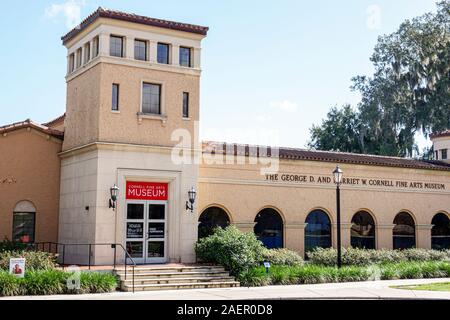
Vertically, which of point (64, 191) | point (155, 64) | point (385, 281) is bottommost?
point (385, 281)

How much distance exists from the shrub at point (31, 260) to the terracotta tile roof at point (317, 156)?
25.4ft

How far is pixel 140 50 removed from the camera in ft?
81.5

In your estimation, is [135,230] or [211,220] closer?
[135,230]

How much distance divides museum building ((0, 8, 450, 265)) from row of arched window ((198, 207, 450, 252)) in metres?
0.07

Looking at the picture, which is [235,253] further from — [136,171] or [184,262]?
[136,171]

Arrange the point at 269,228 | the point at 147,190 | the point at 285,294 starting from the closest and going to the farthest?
1. the point at 285,294
2. the point at 147,190
3. the point at 269,228

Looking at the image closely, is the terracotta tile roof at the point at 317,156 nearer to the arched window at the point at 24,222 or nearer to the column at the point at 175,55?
the column at the point at 175,55

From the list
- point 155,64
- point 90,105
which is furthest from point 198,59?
point 90,105

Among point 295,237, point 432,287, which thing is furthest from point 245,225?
point 432,287

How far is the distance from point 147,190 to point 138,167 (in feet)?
3.33

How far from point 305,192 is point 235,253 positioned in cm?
641

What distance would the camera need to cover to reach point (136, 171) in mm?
24094

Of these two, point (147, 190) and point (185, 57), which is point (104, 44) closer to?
point (185, 57)

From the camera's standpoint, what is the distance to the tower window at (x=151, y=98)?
2473 cm
